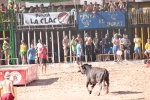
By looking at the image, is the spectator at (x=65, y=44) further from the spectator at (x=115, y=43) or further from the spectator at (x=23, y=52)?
the spectator at (x=115, y=43)

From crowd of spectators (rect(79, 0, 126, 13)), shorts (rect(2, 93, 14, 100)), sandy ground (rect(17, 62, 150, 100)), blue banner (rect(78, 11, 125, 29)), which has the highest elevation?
crowd of spectators (rect(79, 0, 126, 13))

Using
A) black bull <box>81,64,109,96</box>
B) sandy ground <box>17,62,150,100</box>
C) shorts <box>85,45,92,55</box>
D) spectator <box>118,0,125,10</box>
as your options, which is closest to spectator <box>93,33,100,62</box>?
shorts <box>85,45,92,55</box>

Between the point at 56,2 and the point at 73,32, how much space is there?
85.7 inches

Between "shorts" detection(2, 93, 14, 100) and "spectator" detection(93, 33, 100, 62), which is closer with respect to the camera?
"shorts" detection(2, 93, 14, 100)

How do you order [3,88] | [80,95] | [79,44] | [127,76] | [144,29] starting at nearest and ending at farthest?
[3,88] < [80,95] < [127,76] < [79,44] < [144,29]

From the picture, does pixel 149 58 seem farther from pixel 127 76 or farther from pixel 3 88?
pixel 3 88

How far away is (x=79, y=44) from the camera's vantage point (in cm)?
2908

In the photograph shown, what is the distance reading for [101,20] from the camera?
30.5 meters

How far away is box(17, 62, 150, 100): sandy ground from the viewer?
18219mm

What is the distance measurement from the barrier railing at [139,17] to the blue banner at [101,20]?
57 cm

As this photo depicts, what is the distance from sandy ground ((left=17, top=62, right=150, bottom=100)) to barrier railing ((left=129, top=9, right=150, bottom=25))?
4303 mm

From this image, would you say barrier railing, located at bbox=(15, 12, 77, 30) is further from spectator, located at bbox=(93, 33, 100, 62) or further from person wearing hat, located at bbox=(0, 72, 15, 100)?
person wearing hat, located at bbox=(0, 72, 15, 100)

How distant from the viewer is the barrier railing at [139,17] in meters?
30.4

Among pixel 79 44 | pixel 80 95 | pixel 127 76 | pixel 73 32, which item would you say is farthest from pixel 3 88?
pixel 73 32
